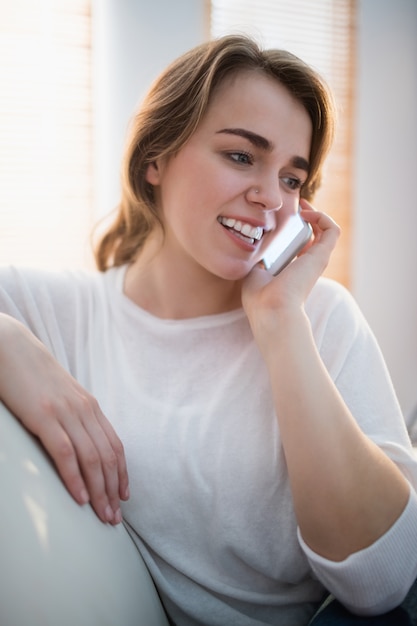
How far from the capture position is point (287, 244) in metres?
1.34

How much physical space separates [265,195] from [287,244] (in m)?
0.15

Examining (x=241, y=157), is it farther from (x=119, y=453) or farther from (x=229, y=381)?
(x=119, y=453)

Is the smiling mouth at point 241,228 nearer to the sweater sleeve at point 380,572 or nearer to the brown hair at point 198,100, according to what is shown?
the brown hair at point 198,100

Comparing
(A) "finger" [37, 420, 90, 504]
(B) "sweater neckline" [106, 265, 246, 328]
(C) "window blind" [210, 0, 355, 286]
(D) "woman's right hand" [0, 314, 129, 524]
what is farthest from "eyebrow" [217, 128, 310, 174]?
(C) "window blind" [210, 0, 355, 286]

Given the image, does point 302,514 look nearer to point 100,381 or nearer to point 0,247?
point 100,381

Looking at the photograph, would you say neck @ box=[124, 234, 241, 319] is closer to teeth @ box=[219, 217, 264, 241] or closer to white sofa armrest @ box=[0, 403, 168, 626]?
teeth @ box=[219, 217, 264, 241]

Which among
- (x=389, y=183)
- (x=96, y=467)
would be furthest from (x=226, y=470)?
(x=389, y=183)

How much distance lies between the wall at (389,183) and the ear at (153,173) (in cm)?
231

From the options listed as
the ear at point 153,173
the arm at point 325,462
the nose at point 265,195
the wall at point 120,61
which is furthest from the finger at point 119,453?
the wall at point 120,61

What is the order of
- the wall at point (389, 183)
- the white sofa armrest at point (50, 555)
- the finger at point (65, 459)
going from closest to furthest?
the white sofa armrest at point (50, 555) < the finger at point (65, 459) < the wall at point (389, 183)

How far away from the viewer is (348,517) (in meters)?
0.96

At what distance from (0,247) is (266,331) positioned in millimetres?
1959

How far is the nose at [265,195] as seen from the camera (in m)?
1.23

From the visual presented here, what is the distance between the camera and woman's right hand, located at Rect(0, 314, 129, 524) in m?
0.92
